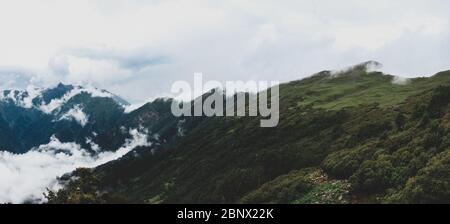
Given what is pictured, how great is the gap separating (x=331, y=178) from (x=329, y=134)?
61396mm

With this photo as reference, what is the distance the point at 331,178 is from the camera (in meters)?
89.5

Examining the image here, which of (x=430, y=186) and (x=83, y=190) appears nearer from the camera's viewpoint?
(x=430, y=186)

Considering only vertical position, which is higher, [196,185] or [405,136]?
[405,136]

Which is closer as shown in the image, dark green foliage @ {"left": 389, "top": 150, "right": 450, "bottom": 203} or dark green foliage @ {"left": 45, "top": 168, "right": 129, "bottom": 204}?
dark green foliage @ {"left": 389, "top": 150, "right": 450, "bottom": 203}

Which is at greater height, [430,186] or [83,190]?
[430,186]

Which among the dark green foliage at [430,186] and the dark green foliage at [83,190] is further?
the dark green foliage at [83,190]
